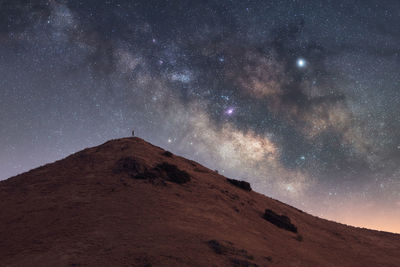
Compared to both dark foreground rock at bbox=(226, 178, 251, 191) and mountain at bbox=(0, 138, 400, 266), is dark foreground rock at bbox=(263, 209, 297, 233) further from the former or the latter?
dark foreground rock at bbox=(226, 178, 251, 191)

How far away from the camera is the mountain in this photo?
12766 mm

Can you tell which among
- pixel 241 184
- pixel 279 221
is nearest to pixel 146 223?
pixel 279 221

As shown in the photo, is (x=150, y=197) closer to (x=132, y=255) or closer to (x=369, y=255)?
(x=132, y=255)

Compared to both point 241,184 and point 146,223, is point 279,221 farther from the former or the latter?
point 146,223

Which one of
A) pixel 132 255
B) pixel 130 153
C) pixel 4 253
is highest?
pixel 130 153

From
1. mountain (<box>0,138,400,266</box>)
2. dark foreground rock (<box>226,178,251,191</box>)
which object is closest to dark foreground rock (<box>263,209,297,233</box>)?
mountain (<box>0,138,400,266</box>)

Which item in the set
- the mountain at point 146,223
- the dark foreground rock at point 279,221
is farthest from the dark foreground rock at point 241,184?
the dark foreground rock at point 279,221

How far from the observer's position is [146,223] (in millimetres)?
15570

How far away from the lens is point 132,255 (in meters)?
12.1

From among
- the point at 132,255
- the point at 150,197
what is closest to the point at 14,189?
the point at 150,197

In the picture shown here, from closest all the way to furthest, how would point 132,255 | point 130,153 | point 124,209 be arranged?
1. point 132,255
2. point 124,209
3. point 130,153

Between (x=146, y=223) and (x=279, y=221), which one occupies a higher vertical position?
(x=279, y=221)

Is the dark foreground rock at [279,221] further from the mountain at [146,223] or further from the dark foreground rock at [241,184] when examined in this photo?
the dark foreground rock at [241,184]

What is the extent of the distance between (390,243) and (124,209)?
27.0 meters
